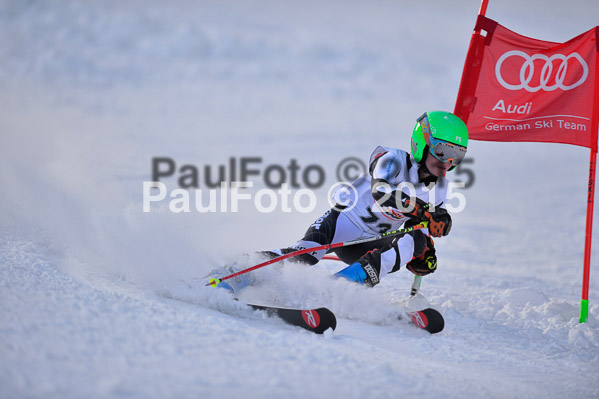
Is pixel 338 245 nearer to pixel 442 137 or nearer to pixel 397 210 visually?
pixel 397 210

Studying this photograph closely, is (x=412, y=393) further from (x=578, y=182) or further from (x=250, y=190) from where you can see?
(x=578, y=182)

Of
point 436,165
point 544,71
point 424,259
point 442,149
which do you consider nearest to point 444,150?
point 442,149

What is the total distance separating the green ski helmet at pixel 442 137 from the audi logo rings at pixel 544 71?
969 millimetres

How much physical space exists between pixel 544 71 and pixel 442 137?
136 centimetres

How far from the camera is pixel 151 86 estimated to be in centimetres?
2138

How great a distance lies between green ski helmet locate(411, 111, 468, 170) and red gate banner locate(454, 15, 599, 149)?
2.24 feet

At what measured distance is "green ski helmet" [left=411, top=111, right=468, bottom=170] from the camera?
3828 mm

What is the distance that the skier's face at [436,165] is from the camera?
390 cm

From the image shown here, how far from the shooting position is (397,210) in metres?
3.82

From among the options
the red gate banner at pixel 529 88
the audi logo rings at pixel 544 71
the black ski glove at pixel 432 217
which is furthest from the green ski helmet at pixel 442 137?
the audi logo rings at pixel 544 71

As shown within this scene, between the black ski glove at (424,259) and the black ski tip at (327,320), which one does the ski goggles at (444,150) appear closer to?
the black ski glove at (424,259)

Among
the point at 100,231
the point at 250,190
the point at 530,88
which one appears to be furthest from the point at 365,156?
the point at 100,231

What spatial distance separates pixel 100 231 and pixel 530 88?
3.66 m

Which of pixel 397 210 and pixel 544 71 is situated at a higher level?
pixel 544 71
